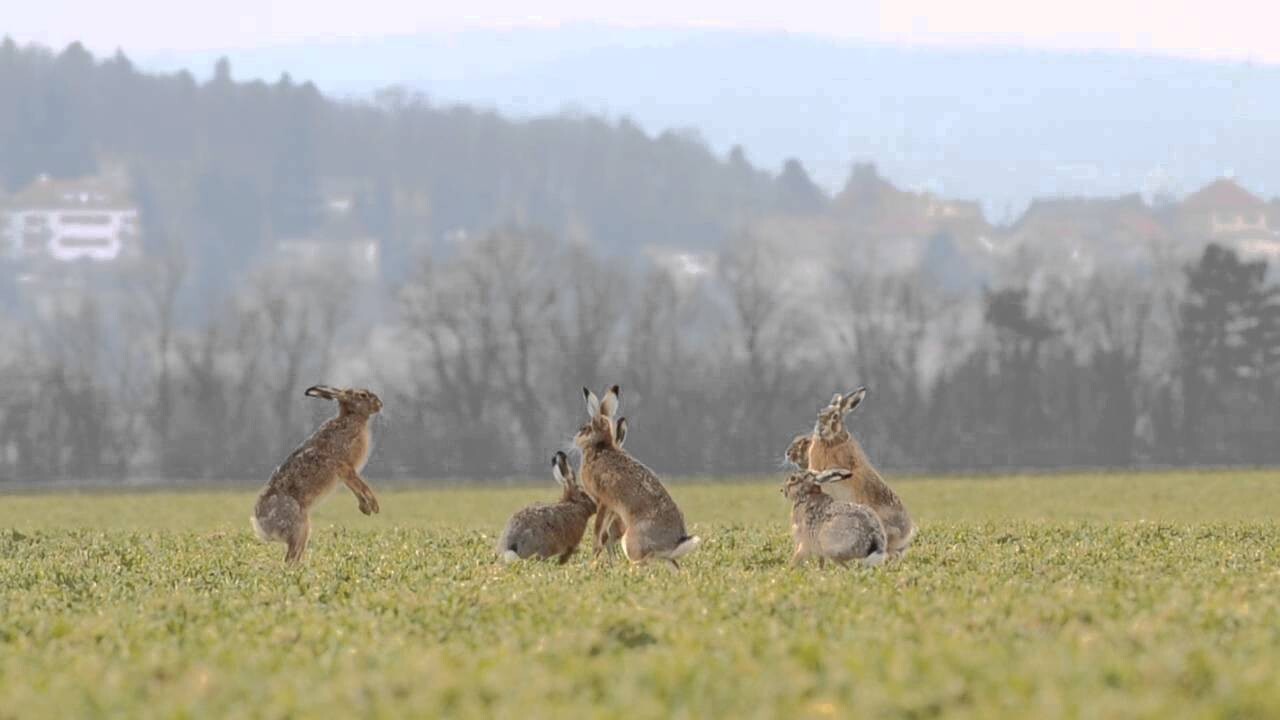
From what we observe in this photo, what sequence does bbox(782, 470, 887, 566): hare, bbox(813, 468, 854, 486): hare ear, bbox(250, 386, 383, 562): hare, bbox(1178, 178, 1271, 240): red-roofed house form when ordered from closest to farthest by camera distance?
1. bbox(782, 470, 887, 566): hare
2. bbox(813, 468, 854, 486): hare ear
3. bbox(250, 386, 383, 562): hare
4. bbox(1178, 178, 1271, 240): red-roofed house

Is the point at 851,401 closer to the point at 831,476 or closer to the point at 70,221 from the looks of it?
the point at 831,476

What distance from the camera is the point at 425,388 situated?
104 m

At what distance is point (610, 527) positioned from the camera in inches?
763

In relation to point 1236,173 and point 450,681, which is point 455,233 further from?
point 450,681

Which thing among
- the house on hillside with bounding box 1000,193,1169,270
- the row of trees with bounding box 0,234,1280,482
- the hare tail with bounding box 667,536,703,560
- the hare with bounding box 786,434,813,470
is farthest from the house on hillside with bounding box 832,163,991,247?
the hare tail with bounding box 667,536,703,560

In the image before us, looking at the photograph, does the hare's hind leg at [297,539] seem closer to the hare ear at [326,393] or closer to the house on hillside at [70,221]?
the hare ear at [326,393]

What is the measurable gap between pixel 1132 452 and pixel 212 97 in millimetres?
123946

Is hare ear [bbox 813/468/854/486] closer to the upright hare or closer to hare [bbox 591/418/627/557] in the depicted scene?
the upright hare

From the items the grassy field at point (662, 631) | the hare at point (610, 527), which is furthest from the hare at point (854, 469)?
the hare at point (610, 527)

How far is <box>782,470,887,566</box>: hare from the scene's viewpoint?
17703 mm

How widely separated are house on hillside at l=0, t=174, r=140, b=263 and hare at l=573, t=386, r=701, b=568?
5305 inches

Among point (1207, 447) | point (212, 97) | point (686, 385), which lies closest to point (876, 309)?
point (686, 385)

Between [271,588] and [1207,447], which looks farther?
[1207,447]

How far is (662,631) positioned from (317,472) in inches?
326
